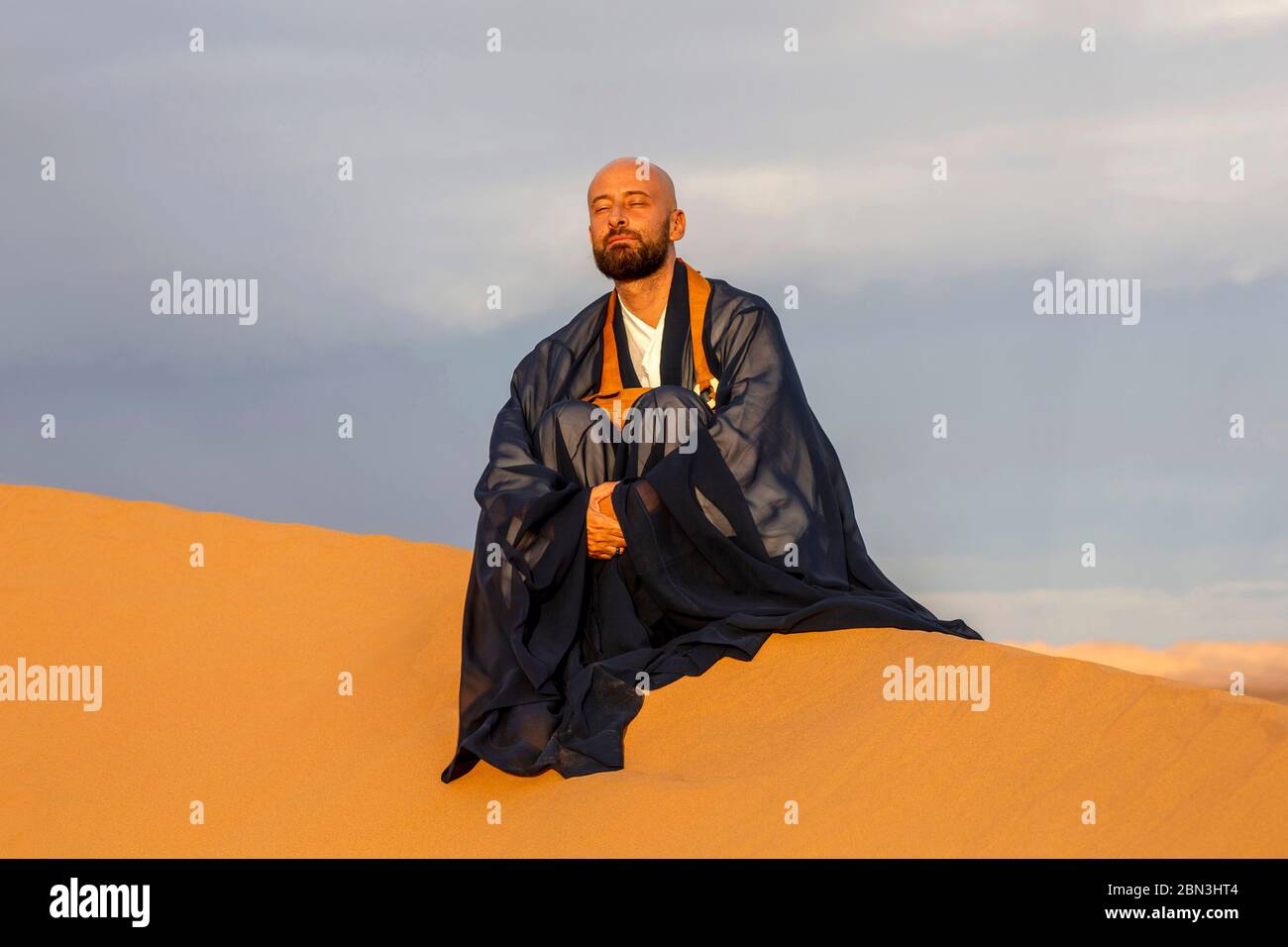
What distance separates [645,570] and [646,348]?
1.32 m

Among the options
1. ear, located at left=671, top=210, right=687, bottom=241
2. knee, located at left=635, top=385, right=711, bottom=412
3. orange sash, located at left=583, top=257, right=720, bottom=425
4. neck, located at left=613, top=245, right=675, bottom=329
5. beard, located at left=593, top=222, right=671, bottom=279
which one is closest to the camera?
knee, located at left=635, top=385, right=711, bottom=412

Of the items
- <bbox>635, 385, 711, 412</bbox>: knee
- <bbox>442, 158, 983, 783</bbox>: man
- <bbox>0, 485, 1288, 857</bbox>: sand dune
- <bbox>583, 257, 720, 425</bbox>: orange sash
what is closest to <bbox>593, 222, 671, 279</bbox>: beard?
<bbox>583, 257, 720, 425</bbox>: orange sash

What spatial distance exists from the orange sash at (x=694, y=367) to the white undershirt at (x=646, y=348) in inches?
3.6

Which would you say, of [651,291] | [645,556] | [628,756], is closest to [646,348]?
[651,291]

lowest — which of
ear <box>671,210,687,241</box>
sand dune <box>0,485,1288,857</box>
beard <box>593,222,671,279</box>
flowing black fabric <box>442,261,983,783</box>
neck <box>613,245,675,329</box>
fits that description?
sand dune <box>0,485,1288,857</box>

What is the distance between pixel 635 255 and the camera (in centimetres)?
740

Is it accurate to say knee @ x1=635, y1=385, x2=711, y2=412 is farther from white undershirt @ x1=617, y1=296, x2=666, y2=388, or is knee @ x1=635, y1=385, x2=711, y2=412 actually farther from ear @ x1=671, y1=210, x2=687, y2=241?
ear @ x1=671, y1=210, x2=687, y2=241

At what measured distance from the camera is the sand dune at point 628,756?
17.5 feet

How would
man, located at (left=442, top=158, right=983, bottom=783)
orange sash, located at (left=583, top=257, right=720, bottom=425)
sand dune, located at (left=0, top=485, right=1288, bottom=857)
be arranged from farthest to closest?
orange sash, located at (left=583, top=257, right=720, bottom=425) < man, located at (left=442, top=158, right=983, bottom=783) < sand dune, located at (left=0, top=485, right=1288, bottom=857)

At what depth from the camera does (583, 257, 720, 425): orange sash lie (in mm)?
7297

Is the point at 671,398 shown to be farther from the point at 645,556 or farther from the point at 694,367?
the point at 645,556

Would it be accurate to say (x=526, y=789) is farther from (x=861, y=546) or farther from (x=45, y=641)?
(x=45, y=641)

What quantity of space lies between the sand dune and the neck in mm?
1895

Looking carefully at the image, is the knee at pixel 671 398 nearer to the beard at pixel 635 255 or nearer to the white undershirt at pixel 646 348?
the white undershirt at pixel 646 348
